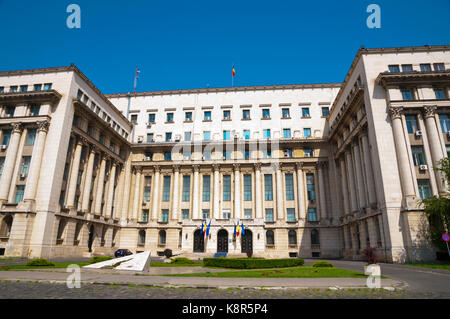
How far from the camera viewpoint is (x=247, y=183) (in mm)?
58406

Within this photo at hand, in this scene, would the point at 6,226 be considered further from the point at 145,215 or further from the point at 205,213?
the point at 205,213

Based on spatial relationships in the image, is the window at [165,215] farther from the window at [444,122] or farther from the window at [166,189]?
the window at [444,122]

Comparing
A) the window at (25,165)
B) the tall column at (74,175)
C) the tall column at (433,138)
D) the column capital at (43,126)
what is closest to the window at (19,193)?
the window at (25,165)

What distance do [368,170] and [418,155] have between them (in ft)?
19.4

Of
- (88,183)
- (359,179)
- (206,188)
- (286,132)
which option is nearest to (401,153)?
(359,179)

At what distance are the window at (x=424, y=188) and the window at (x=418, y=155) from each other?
2172 millimetres

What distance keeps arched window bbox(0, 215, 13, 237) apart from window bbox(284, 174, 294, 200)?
144 ft

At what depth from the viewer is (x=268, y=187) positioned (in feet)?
189

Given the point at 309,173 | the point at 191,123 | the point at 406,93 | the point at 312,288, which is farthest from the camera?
the point at 191,123

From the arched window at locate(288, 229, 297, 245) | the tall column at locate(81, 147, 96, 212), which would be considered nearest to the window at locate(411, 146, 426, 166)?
the arched window at locate(288, 229, 297, 245)

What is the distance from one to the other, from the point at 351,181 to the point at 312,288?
122ft

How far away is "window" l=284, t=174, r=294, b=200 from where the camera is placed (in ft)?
187

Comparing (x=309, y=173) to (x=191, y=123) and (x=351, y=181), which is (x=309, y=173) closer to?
(x=351, y=181)

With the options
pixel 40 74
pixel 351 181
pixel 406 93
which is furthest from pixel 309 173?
pixel 40 74
